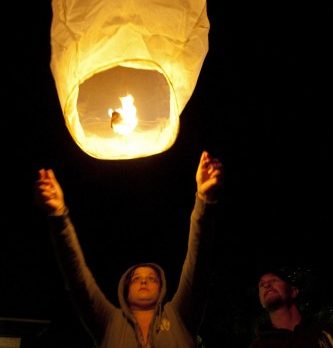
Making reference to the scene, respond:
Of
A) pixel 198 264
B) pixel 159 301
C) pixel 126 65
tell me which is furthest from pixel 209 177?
pixel 126 65

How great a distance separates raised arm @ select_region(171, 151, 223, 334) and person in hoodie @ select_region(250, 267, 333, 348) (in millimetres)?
1066

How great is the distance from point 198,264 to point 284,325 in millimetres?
1546

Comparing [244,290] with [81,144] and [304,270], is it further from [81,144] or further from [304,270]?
[81,144]

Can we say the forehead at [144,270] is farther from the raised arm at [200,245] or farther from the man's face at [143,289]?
the raised arm at [200,245]

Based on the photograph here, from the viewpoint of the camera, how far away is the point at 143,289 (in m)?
3.26

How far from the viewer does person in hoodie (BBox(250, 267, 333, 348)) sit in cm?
370

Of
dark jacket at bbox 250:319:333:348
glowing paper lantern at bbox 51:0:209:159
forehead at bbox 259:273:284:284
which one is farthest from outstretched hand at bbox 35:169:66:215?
forehead at bbox 259:273:284:284

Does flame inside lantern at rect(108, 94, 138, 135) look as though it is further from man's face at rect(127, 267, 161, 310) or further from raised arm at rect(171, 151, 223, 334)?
man's face at rect(127, 267, 161, 310)

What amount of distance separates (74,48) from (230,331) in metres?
9.51

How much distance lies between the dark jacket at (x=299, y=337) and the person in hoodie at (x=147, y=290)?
997mm

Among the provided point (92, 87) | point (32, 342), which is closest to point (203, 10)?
point (92, 87)

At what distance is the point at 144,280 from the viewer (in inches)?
131

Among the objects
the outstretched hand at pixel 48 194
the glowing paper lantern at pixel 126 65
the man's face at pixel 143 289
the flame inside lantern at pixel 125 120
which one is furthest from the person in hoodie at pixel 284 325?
the flame inside lantern at pixel 125 120

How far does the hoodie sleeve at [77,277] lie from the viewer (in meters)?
2.87
